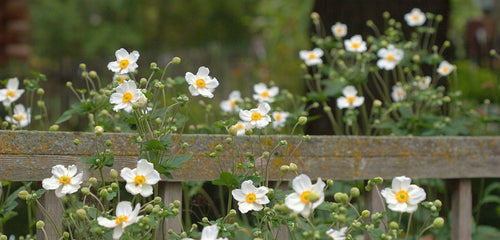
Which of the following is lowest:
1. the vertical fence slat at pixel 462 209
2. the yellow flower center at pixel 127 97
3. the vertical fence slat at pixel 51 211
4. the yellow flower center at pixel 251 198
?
the vertical fence slat at pixel 462 209

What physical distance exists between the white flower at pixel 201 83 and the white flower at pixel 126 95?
135mm

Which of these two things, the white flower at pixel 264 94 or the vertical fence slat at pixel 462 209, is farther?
the white flower at pixel 264 94

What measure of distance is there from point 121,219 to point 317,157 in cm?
78

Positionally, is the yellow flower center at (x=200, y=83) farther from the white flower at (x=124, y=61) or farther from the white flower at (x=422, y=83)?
the white flower at (x=422, y=83)

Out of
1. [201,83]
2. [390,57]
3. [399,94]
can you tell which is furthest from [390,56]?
[201,83]

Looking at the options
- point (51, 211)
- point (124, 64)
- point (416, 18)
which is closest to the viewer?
point (124, 64)

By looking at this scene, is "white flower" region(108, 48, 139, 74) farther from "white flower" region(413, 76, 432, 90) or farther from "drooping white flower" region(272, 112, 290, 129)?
"white flower" region(413, 76, 432, 90)

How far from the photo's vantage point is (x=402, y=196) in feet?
3.87

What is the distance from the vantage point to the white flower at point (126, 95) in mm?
1235

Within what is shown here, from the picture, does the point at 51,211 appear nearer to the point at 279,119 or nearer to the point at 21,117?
the point at 21,117

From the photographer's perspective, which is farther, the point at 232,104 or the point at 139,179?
the point at 232,104

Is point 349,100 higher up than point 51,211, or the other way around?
point 349,100

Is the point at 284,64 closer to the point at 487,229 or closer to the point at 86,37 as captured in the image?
the point at 487,229

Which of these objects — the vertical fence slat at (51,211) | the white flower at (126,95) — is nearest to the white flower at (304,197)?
the white flower at (126,95)
